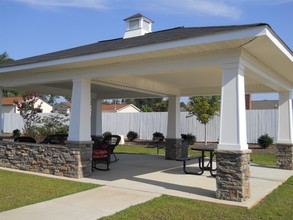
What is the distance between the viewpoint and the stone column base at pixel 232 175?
673cm

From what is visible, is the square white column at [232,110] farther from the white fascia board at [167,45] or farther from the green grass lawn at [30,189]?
the green grass lawn at [30,189]

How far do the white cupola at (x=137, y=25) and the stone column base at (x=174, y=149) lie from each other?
469 centimetres

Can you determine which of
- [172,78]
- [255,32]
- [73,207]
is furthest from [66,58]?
[255,32]

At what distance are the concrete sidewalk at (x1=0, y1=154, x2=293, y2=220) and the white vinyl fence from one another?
9.39m

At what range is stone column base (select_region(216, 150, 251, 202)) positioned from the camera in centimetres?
673

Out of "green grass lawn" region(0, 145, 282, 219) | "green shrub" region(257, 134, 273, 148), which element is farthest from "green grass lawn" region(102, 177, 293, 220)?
"green shrub" region(257, 134, 273, 148)

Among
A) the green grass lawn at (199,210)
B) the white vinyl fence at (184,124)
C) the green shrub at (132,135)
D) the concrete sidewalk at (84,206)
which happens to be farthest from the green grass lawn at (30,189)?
the green shrub at (132,135)

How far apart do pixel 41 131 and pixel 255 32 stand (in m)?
18.5

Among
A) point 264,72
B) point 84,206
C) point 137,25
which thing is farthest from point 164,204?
point 137,25

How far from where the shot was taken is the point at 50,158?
9773 mm

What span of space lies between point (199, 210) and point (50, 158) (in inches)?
209

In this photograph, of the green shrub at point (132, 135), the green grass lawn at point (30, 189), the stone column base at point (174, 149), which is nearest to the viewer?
the green grass lawn at point (30, 189)

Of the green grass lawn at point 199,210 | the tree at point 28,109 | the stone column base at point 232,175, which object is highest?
the tree at point 28,109

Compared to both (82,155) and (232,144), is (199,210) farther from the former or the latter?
(82,155)
